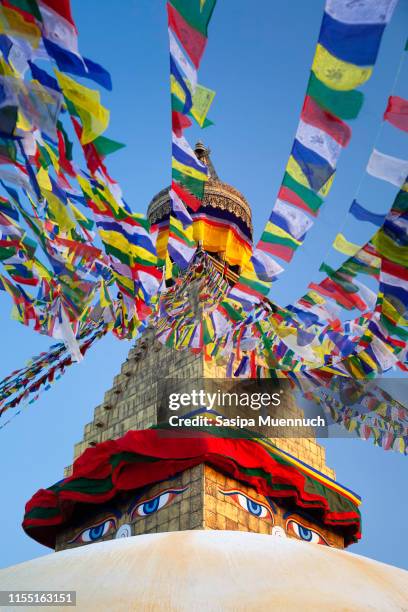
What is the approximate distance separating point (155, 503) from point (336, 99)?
6.08 metres

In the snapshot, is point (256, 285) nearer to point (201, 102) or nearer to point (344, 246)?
point (344, 246)

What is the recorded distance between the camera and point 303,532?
949 centimetres

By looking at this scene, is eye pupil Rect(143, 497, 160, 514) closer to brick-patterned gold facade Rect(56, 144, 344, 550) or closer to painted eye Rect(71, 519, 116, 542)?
brick-patterned gold facade Rect(56, 144, 344, 550)

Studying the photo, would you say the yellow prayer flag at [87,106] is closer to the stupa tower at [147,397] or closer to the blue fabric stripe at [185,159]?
the blue fabric stripe at [185,159]

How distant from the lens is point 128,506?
910 cm

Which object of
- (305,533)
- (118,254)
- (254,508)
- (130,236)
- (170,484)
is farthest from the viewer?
(305,533)

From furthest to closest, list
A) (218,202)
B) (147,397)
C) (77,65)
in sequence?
(218,202)
(147,397)
(77,65)

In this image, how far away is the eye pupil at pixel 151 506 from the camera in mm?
8719

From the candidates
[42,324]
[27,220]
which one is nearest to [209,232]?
[42,324]

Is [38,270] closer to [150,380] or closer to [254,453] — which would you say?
[254,453]

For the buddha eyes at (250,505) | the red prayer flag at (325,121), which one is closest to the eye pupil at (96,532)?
the buddha eyes at (250,505)

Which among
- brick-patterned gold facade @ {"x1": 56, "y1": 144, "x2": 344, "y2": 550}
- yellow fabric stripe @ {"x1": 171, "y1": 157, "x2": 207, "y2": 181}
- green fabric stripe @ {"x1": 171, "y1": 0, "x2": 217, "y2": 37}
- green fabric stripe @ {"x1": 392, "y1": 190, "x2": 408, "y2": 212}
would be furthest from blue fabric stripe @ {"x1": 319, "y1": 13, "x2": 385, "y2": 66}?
brick-patterned gold facade @ {"x1": 56, "y1": 144, "x2": 344, "y2": 550}

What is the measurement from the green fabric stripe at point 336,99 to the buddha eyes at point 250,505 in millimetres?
5551

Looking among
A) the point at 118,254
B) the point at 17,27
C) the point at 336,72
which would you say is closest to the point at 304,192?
the point at 336,72
